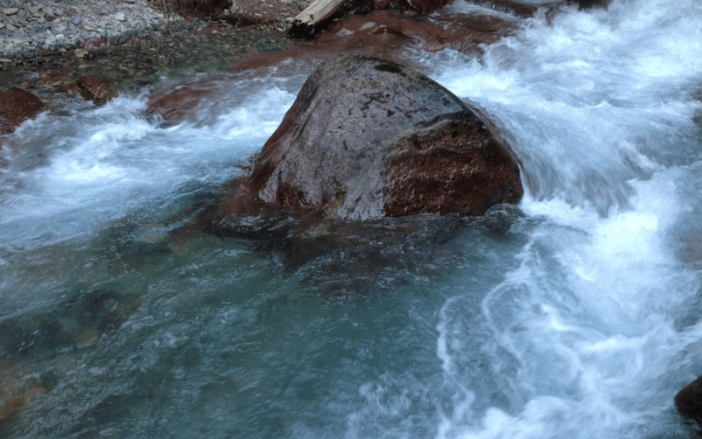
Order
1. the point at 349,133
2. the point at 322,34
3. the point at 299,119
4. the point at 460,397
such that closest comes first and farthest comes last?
the point at 460,397
the point at 349,133
the point at 299,119
the point at 322,34

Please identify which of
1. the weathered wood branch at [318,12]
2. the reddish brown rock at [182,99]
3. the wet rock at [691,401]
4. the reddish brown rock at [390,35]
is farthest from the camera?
the weathered wood branch at [318,12]

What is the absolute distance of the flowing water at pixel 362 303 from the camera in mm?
3064

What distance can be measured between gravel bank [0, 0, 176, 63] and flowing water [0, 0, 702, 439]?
2117mm

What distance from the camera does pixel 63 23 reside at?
25.2 feet

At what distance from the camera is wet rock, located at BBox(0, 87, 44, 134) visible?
19.6 feet

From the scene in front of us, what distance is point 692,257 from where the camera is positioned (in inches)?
160

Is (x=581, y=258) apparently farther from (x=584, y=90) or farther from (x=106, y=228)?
(x=106, y=228)

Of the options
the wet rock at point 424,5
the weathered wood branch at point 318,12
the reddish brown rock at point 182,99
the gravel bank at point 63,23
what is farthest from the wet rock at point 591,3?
the gravel bank at point 63,23

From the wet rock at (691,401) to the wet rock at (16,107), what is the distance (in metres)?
6.30

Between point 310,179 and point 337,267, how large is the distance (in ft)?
2.61

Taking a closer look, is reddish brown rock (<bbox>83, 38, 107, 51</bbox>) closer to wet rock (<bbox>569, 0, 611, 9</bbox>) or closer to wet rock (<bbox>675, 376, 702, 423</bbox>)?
wet rock (<bbox>569, 0, 611, 9</bbox>)

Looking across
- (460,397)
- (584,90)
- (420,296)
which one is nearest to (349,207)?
(420,296)

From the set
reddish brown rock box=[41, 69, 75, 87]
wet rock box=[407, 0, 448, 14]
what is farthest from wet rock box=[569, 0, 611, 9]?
reddish brown rock box=[41, 69, 75, 87]

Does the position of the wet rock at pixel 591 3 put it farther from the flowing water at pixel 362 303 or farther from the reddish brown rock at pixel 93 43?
the reddish brown rock at pixel 93 43
